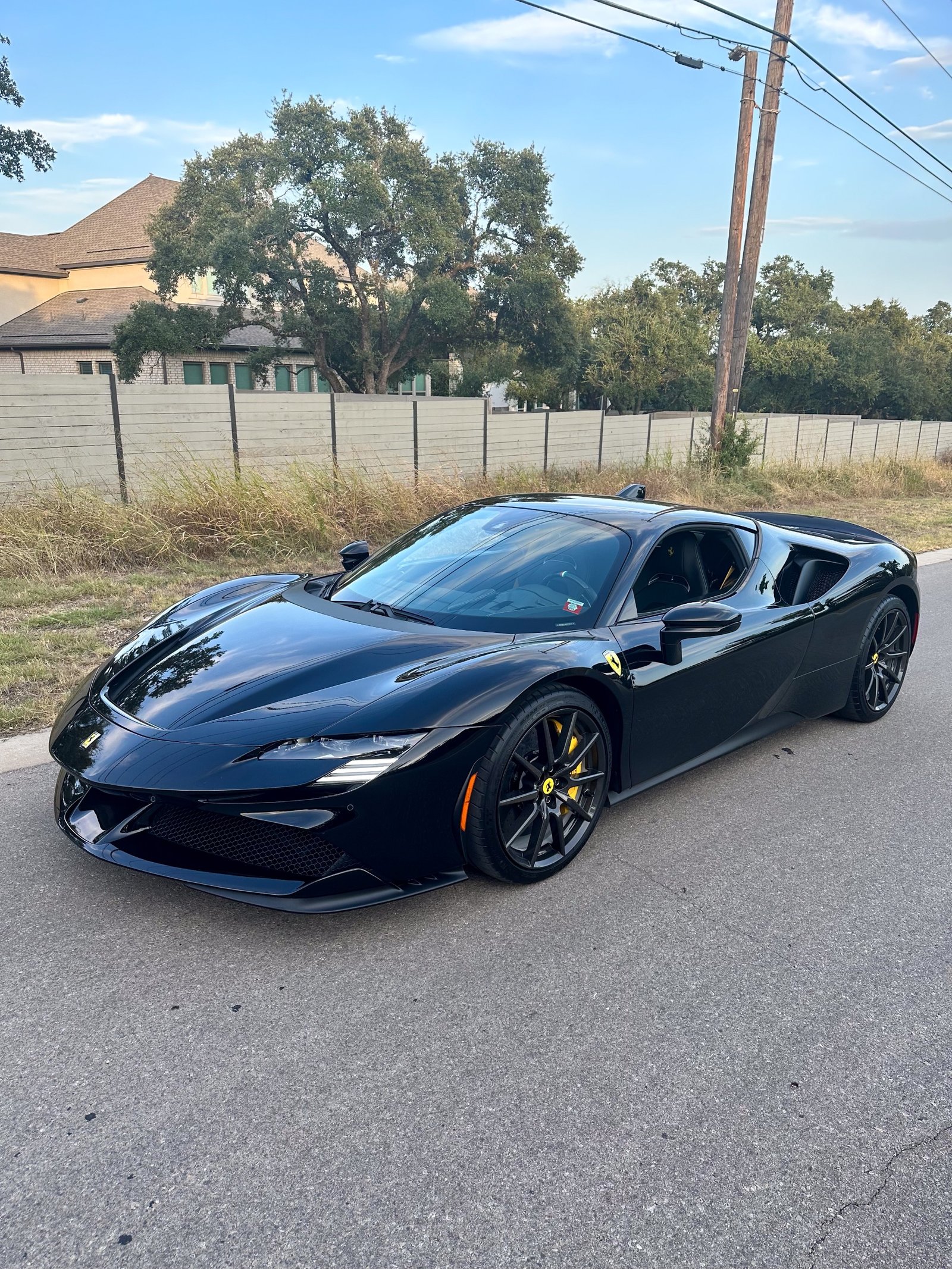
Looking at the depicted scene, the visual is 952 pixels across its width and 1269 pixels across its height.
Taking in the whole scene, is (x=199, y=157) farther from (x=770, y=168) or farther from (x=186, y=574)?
(x=186, y=574)

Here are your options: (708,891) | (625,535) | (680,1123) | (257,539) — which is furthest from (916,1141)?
(257,539)

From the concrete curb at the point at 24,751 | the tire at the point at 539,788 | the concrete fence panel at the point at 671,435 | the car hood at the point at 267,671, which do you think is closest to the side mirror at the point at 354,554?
the car hood at the point at 267,671

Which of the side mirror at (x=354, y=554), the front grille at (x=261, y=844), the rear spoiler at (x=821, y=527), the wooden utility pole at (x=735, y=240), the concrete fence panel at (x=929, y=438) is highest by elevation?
the wooden utility pole at (x=735, y=240)

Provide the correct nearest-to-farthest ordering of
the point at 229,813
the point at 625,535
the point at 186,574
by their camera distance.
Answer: the point at 229,813, the point at 625,535, the point at 186,574

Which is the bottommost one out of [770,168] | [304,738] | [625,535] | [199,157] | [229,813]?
[229,813]

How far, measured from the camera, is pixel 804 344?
49.9 m

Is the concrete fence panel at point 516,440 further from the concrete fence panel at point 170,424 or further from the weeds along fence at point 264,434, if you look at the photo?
the concrete fence panel at point 170,424

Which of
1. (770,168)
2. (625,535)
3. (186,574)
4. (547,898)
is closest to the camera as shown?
(547,898)

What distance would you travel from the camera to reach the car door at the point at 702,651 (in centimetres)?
353

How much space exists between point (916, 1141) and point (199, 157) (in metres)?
34.2

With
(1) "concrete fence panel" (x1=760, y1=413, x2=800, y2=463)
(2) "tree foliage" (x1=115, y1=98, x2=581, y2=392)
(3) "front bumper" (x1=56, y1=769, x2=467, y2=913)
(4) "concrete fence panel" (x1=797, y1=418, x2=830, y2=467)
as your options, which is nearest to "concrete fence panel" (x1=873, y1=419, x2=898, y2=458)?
(4) "concrete fence panel" (x1=797, y1=418, x2=830, y2=467)

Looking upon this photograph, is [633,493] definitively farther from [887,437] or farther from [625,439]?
[887,437]

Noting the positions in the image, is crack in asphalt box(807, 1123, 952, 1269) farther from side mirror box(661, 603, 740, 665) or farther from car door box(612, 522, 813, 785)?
side mirror box(661, 603, 740, 665)

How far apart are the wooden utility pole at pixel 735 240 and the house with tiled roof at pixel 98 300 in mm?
18768
